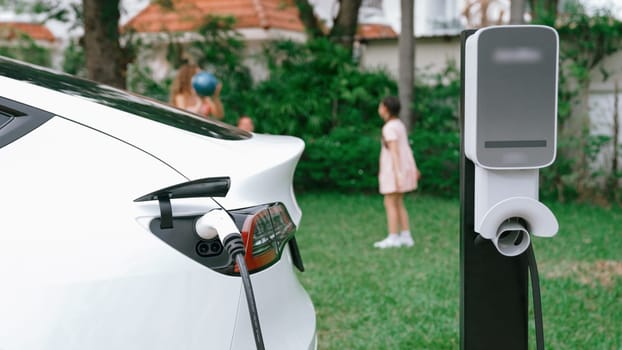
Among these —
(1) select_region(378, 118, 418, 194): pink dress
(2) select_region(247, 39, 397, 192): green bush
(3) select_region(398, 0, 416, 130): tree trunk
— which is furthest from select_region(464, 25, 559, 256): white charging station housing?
(3) select_region(398, 0, 416, 130): tree trunk

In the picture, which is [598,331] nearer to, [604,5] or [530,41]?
[530,41]

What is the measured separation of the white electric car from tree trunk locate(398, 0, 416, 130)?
9721 millimetres

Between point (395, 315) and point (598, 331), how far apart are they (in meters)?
1.27

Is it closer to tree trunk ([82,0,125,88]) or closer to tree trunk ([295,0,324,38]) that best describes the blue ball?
tree trunk ([82,0,125,88])

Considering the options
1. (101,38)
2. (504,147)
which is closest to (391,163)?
(504,147)

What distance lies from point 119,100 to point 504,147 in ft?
4.23

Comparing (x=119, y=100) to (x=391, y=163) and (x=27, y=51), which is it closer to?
(x=391, y=163)

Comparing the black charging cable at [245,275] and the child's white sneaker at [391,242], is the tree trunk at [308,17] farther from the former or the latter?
the black charging cable at [245,275]

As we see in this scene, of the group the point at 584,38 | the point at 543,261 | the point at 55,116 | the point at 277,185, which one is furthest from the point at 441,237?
the point at 55,116

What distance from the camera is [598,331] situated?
458 centimetres

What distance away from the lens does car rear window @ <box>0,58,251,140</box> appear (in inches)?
92.7

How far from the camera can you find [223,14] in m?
14.9

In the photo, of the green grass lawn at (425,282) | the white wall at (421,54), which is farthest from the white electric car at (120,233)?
the white wall at (421,54)

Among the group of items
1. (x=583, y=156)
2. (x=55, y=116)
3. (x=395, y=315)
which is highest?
(x=55, y=116)
